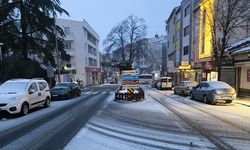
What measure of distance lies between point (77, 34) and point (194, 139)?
62507 millimetres

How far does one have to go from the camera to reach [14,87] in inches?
635

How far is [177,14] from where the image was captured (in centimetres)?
5916

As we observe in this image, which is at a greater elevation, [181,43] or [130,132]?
[181,43]

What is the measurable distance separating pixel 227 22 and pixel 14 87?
58.2 ft

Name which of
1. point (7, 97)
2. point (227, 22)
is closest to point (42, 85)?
point (7, 97)

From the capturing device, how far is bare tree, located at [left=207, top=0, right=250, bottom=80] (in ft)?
82.5

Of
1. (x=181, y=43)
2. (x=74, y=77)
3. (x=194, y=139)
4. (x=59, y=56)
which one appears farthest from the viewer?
(x=74, y=77)

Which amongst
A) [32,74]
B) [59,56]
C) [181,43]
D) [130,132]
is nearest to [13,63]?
[32,74]

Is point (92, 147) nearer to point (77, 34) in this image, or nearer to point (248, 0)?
point (248, 0)

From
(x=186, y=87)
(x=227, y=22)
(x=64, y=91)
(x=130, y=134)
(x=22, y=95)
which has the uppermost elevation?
(x=227, y=22)

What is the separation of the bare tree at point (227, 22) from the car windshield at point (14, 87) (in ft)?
53.8

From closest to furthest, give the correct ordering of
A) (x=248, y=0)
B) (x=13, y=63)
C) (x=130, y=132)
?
(x=130, y=132) < (x=248, y=0) < (x=13, y=63)

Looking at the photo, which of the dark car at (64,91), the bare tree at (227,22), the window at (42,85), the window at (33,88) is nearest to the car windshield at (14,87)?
the window at (33,88)

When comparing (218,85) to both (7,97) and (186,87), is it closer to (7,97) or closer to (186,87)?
(186,87)
